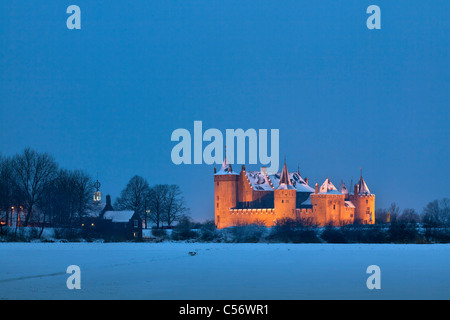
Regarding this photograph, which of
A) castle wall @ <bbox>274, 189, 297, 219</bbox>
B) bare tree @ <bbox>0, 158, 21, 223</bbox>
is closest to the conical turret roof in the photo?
castle wall @ <bbox>274, 189, 297, 219</bbox>

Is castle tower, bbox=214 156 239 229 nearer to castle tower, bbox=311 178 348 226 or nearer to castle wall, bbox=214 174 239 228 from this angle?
castle wall, bbox=214 174 239 228

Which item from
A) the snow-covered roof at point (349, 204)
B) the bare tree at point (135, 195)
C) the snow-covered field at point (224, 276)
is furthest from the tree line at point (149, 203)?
the snow-covered field at point (224, 276)

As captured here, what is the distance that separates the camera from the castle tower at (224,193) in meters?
96.1

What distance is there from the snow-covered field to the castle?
62046mm

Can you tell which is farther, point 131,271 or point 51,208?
point 51,208

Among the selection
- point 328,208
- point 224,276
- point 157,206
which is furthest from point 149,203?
point 224,276

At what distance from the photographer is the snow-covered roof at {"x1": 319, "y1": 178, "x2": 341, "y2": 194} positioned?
94250 mm

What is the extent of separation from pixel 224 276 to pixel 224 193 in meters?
77.0

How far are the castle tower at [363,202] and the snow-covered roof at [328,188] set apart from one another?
4.65m

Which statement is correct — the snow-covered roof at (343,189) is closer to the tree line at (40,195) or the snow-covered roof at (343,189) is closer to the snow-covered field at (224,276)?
the tree line at (40,195)
